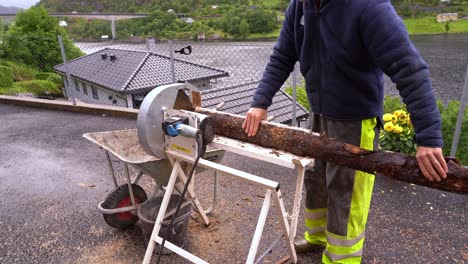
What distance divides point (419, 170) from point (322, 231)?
108cm

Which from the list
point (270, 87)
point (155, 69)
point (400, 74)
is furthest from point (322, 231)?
point (155, 69)

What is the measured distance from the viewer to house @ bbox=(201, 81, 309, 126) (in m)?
5.62

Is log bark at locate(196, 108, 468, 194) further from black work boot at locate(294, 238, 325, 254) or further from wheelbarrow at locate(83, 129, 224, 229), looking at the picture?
black work boot at locate(294, 238, 325, 254)

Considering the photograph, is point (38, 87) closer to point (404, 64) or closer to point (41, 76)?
point (41, 76)

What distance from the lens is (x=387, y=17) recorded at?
1.52 meters

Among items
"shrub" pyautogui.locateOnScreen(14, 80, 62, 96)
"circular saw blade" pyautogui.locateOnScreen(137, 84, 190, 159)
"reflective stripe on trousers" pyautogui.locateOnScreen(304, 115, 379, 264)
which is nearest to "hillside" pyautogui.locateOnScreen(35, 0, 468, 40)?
"reflective stripe on trousers" pyautogui.locateOnScreen(304, 115, 379, 264)

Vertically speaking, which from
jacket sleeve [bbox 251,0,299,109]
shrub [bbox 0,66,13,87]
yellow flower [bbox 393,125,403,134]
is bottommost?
shrub [bbox 0,66,13,87]

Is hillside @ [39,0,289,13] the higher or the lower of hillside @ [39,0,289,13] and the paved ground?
the higher

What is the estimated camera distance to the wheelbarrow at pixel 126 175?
234 cm

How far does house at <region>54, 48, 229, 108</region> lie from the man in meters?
8.22

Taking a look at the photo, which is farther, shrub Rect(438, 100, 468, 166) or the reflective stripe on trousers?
shrub Rect(438, 100, 468, 166)

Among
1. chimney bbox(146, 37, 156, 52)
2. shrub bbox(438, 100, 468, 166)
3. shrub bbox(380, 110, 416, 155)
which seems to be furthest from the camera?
chimney bbox(146, 37, 156, 52)

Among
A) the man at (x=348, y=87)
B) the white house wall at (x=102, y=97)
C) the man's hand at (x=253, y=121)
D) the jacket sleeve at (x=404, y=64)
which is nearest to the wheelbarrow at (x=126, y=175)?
the man's hand at (x=253, y=121)

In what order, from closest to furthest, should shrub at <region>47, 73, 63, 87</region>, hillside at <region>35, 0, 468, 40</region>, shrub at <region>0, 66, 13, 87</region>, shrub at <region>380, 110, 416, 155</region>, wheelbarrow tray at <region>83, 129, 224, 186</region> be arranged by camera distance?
1. wheelbarrow tray at <region>83, 129, 224, 186</region>
2. shrub at <region>380, 110, 416, 155</region>
3. shrub at <region>0, 66, 13, 87</region>
4. hillside at <region>35, 0, 468, 40</region>
5. shrub at <region>47, 73, 63, 87</region>
